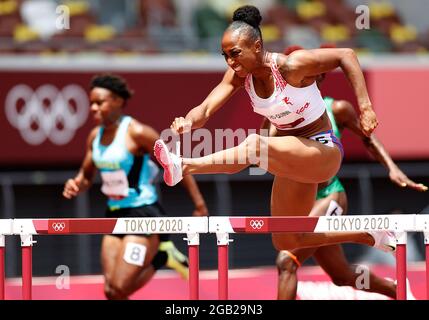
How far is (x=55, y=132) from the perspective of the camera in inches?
551

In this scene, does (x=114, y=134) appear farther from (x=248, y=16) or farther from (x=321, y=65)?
(x=321, y=65)

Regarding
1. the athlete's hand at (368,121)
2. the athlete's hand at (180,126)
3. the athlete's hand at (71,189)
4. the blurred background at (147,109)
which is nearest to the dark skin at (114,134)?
the athlete's hand at (71,189)

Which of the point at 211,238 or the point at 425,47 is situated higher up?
the point at 425,47

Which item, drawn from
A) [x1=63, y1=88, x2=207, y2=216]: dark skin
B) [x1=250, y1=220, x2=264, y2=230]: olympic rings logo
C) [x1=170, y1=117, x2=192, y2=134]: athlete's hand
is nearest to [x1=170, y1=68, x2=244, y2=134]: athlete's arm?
[x1=170, y1=117, x2=192, y2=134]: athlete's hand

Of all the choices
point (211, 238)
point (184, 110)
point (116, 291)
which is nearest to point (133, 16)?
point (184, 110)

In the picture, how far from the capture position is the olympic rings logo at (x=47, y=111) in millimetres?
13805

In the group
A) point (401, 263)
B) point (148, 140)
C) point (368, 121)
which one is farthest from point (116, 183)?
point (368, 121)

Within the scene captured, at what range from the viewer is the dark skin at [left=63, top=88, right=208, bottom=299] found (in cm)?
870

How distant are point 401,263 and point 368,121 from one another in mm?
1020

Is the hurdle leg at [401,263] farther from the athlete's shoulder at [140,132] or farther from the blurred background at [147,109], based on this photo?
the blurred background at [147,109]

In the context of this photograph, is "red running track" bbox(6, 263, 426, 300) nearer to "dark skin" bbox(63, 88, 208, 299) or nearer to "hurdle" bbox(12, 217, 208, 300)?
"dark skin" bbox(63, 88, 208, 299)

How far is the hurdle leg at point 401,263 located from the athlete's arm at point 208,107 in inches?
55.2
